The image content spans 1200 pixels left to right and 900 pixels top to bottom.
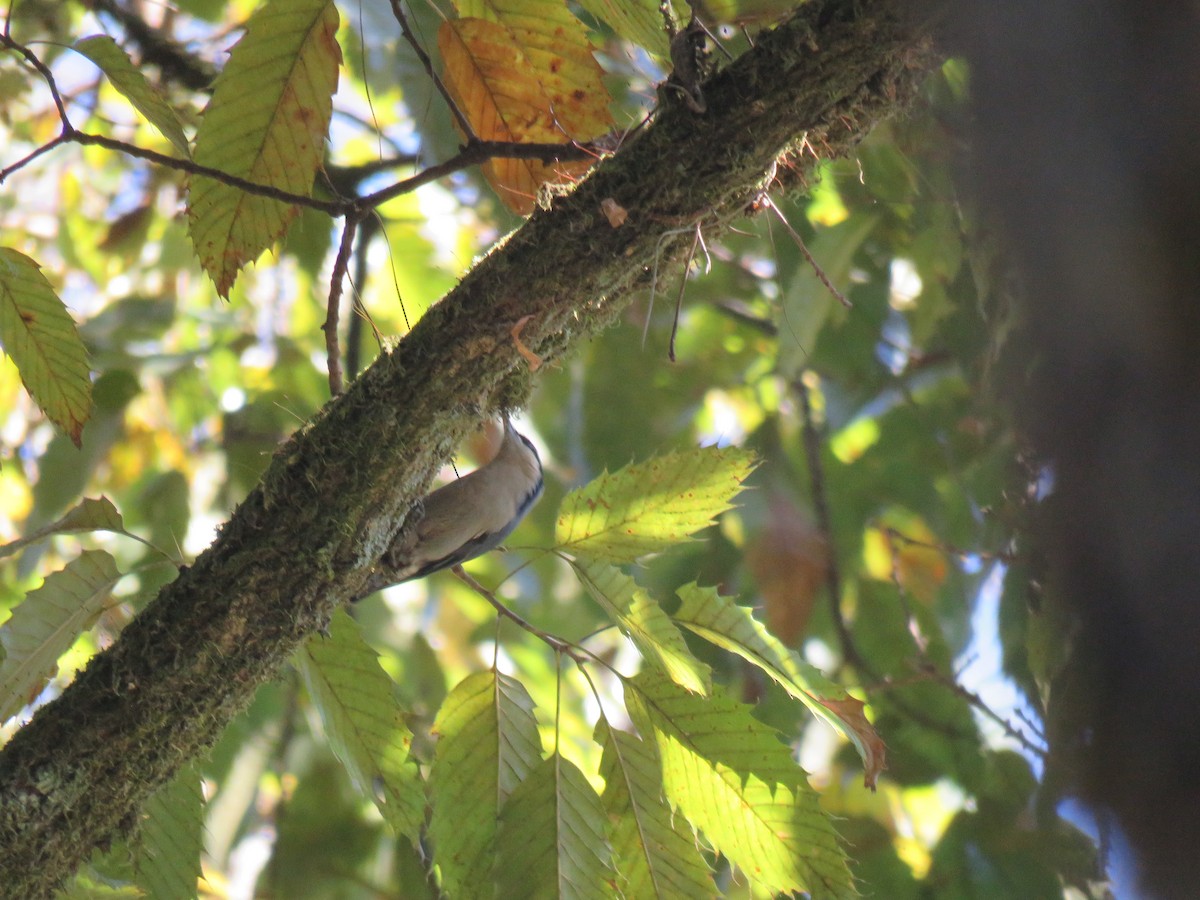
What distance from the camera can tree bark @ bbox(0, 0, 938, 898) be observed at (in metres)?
1.83

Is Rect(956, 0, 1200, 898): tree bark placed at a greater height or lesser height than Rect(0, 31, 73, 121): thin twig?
lesser

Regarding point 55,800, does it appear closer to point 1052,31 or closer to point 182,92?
point 1052,31

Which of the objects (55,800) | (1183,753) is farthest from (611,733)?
(1183,753)

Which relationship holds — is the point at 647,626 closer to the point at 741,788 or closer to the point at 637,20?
the point at 741,788

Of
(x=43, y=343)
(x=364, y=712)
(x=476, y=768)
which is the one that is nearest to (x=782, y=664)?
(x=476, y=768)

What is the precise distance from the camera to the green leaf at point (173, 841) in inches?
84.8

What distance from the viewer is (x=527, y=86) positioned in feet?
7.64

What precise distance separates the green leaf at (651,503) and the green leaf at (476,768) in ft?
1.17

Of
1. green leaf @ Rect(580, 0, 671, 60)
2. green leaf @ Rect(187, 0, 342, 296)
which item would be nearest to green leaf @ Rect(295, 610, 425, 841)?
green leaf @ Rect(187, 0, 342, 296)

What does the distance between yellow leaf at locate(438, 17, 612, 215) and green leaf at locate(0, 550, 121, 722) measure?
1.11m

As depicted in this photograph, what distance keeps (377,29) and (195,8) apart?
2.67 feet

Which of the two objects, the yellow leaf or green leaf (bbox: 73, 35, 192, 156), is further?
the yellow leaf

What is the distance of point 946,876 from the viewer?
3.46 metres

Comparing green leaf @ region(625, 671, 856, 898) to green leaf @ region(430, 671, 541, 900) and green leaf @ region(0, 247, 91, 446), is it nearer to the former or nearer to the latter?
green leaf @ region(430, 671, 541, 900)
